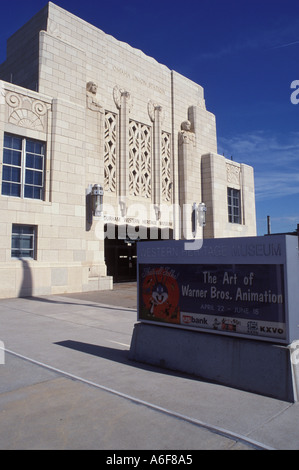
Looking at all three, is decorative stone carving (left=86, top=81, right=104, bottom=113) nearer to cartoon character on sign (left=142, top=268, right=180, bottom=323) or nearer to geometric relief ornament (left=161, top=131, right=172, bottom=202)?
geometric relief ornament (left=161, top=131, right=172, bottom=202)

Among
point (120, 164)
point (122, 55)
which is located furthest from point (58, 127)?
point (122, 55)

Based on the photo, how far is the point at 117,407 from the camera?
4047 mm

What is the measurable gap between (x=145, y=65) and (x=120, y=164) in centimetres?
698

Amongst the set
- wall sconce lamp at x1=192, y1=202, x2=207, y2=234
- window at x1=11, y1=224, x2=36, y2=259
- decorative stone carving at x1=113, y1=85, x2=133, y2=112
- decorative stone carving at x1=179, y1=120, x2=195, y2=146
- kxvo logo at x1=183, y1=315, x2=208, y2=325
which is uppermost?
decorative stone carving at x1=113, y1=85, x2=133, y2=112

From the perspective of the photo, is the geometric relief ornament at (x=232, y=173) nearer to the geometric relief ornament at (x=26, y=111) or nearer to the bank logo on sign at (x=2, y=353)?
the geometric relief ornament at (x=26, y=111)

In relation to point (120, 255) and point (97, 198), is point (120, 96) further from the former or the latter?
point (120, 255)

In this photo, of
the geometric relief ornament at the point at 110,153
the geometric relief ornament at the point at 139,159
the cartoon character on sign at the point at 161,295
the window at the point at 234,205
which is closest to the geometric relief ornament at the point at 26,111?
the geometric relief ornament at the point at 110,153

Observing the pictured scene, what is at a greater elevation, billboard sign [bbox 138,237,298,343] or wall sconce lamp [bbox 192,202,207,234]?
wall sconce lamp [bbox 192,202,207,234]

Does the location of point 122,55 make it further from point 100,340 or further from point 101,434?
point 101,434

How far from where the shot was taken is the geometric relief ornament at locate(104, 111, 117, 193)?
19.4 metres

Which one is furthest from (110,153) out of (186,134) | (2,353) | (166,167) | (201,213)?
(2,353)

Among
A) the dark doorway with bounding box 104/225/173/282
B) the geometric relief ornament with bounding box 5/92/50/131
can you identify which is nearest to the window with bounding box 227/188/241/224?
the dark doorway with bounding box 104/225/173/282

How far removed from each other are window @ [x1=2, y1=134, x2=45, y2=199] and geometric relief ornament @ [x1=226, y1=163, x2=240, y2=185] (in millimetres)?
14274

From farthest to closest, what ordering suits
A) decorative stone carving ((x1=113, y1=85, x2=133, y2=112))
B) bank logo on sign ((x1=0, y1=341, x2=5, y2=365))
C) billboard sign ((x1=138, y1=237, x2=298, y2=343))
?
1. decorative stone carving ((x1=113, y1=85, x2=133, y2=112))
2. bank logo on sign ((x1=0, y1=341, x2=5, y2=365))
3. billboard sign ((x1=138, y1=237, x2=298, y2=343))
